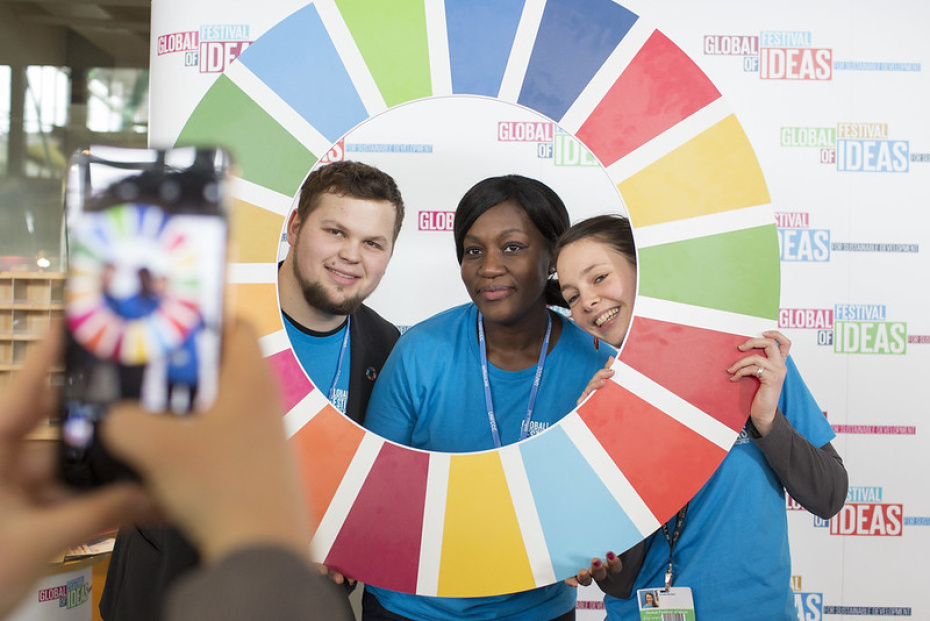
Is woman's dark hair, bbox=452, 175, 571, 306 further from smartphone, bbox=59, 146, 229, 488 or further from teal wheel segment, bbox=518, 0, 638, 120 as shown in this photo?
smartphone, bbox=59, 146, 229, 488

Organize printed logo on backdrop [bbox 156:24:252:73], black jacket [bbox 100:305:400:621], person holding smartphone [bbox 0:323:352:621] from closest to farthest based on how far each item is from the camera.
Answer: person holding smartphone [bbox 0:323:352:621]
black jacket [bbox 100:305:400:621]
printed logo on backdrop [bbox 156:24:252:73]

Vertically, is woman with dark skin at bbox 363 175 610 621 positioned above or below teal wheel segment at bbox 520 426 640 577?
above

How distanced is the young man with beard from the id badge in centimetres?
77

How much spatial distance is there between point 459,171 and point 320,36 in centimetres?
80

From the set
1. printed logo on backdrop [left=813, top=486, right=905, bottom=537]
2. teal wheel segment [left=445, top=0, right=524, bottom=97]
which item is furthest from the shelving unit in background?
printed logo on backdrop [left=813, top=486, right=905, bottom=537]

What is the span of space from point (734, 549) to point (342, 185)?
1209 millimetres

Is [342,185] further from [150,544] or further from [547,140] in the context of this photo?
[547,140]

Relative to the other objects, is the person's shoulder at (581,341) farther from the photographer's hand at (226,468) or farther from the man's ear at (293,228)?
the photographer's hand at (226,468)

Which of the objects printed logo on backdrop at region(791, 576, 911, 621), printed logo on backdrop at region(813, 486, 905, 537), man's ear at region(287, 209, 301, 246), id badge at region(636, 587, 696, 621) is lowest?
printed logo on backdrop at region(791, 576, 911, 621)

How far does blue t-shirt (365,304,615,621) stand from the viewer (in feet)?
5.37

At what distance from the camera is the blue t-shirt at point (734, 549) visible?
5.27 ft

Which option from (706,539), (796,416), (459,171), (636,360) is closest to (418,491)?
(636,360)

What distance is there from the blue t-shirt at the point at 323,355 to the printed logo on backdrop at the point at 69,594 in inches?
64.1

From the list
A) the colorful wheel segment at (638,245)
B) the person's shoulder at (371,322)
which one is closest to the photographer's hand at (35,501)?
the colorful wheel segment at (638,245)
